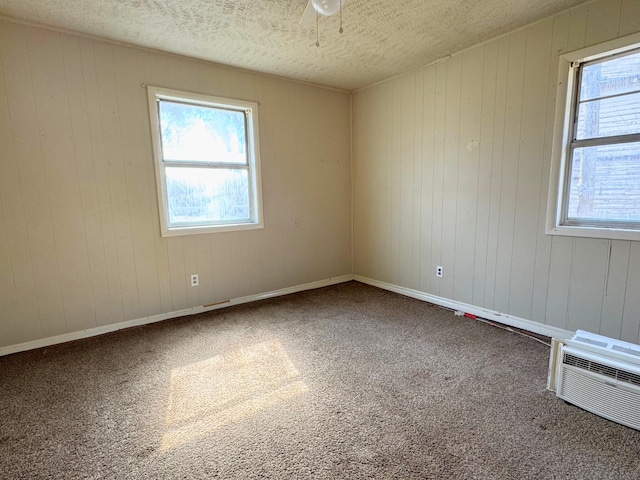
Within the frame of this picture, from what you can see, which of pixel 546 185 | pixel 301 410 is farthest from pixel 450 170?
pixel 301 410

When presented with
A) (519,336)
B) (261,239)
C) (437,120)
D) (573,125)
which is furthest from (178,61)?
(519,336)

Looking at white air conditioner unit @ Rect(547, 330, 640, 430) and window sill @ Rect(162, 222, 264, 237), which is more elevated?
window sill @ Rect(162, 222, 264, 237)

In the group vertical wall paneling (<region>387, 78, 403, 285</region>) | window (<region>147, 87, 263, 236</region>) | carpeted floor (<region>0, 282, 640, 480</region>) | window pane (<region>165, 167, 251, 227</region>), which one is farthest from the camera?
vertical wall paneling (<region>387, 78, 403, 285</region>)

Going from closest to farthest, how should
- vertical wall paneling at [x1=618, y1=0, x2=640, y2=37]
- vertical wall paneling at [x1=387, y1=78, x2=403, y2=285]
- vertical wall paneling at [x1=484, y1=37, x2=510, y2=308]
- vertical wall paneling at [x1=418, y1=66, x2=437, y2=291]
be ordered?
vertical wall paneling at [x1=618, y1=0, x2=640, y2=37], vertical wall paneling at [x1=484, y1=37, x2=510, y2=308], vertical wall paneling at [x1=418, y1=66, x2=437, y2=291], vertical wall paneling at [x1=387, y1=78, x2=403, y2=285]

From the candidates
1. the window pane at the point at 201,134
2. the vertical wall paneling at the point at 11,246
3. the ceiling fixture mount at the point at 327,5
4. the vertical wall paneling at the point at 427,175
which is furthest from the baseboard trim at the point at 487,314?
the vertical wall paneling at the point at 11,246

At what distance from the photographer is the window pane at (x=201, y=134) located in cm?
312

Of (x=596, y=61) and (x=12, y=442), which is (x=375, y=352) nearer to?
(x=12, y=442)

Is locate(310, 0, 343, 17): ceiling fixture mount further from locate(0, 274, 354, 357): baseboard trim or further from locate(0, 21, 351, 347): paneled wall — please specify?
locate(0, 274, 354, 357): baseboard trim

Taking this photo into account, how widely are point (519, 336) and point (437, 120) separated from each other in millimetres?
2172

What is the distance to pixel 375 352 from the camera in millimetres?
2477

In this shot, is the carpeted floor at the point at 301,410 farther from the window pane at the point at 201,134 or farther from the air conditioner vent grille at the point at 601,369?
the window pane at the point at 201,134

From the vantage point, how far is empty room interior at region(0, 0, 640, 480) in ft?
5.35

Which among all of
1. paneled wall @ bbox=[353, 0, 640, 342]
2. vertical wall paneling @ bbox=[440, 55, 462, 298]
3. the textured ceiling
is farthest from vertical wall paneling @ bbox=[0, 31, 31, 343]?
vertical wall paneling @ bbox=[440, 55, 462, 298]

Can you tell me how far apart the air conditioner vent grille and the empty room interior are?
0.01m
